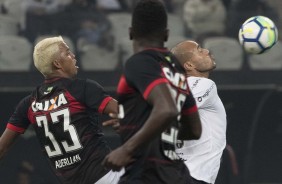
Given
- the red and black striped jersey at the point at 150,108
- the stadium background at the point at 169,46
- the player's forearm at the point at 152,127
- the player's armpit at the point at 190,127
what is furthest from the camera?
the stadium background at the point at 169,46

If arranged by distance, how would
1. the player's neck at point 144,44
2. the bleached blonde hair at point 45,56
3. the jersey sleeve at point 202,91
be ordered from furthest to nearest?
1. the jersey sleeve at point 202,91
2. the bleached blonde hair at point 45,56
3. the player's neck at point 144,44

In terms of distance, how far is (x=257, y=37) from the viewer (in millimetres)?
8469

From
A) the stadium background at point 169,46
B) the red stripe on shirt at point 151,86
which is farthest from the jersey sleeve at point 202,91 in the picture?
the stadium background at point 169,46

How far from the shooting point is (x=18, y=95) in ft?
40.1

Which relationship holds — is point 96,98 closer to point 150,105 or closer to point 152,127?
point 150,105

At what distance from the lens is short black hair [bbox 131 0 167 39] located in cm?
496

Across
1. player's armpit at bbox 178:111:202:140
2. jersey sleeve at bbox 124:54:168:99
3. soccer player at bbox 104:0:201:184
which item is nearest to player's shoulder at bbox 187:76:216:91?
player's armpit at bbox 178:111:202:140

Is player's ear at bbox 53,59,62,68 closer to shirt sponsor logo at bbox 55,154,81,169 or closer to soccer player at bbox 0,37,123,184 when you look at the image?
soccer player at bbox 0,37,123,184

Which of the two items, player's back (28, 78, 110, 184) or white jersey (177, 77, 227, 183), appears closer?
player's back (28, 78, 110, 184)


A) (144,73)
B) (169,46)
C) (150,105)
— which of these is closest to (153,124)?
(150,105)

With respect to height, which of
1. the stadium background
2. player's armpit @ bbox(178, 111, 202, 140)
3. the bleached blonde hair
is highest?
the bleached blonde hair

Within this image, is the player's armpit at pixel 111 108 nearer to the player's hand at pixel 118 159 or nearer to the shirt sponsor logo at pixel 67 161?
the shirt sponsor logo at pixel 67 161

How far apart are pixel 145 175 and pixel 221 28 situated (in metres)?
7.94

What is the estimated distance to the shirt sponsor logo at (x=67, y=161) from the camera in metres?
6.43
